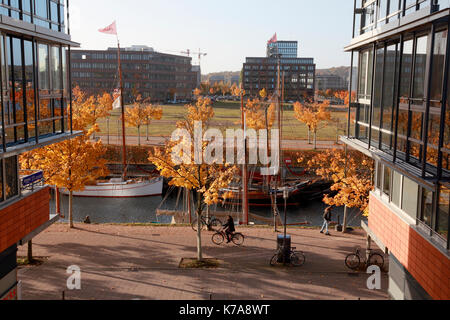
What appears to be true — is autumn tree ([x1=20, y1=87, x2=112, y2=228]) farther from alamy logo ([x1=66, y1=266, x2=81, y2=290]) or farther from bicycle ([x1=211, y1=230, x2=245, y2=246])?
bicycle ([x1=211, y1=230, x2=245, y2=246])

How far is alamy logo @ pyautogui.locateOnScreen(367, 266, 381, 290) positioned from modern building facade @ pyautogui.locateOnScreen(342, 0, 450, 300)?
1.79m

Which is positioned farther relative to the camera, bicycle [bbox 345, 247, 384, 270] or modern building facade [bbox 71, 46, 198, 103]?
modern building facade [bbox 71, 46, 198, 103]

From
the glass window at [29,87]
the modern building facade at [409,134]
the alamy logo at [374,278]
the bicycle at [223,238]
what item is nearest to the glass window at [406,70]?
the modern building facade at [409,134]

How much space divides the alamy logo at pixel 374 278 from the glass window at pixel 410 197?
405cm

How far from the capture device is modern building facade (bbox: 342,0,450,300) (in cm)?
1061

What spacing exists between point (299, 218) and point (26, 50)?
944 inches

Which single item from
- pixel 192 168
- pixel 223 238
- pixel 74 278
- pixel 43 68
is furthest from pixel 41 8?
pixel 223 238

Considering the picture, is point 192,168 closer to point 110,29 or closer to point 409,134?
point 409,134

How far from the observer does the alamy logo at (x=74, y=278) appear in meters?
16.1

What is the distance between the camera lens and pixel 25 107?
46.5 feet

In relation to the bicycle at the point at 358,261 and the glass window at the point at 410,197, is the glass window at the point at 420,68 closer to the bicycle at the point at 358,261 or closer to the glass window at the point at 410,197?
the glass window at the point at 410,197

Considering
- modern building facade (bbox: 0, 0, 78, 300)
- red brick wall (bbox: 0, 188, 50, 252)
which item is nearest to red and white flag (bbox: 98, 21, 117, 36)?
modern building facade (bbox: 0, 0, 78, 300)

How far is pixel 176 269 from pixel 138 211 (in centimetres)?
1856
